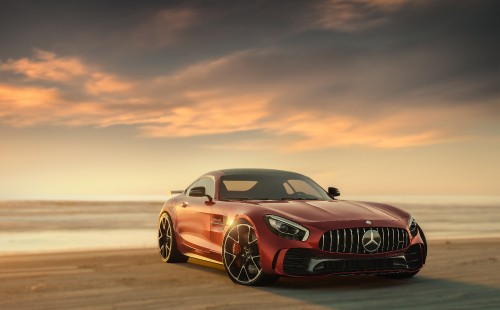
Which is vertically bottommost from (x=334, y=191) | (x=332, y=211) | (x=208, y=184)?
(x=332, y=211)

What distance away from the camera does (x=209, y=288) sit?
28.7 ft

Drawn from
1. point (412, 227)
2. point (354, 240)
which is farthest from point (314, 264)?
point (412, 227)

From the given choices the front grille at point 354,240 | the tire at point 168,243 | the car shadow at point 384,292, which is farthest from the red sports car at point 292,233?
the tire at point 168,243

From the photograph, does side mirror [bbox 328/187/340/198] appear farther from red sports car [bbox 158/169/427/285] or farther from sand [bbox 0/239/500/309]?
sand [bbox 0/239/500/309]

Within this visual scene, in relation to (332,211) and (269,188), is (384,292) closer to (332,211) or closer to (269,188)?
(332,211)

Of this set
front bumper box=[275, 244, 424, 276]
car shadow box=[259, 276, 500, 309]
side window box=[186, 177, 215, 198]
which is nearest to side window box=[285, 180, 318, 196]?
side window box=[186, 177, 215, 198]

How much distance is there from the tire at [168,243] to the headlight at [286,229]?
326 cm

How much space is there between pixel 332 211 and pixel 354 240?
0.63m

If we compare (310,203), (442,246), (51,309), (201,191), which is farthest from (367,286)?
(442,246)

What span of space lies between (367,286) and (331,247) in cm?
77

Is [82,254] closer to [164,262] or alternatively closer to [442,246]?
[164,262]

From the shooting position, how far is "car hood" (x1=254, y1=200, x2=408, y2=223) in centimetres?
886

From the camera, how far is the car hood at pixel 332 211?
886cm

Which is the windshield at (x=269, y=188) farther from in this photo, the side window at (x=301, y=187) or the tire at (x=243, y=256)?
the tire at (x=243, y=256)
